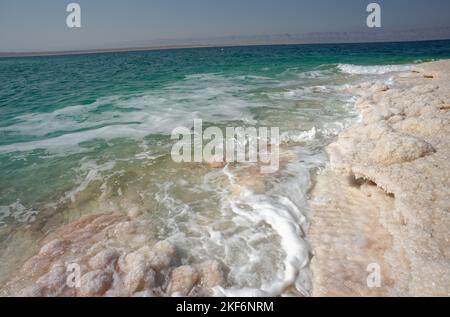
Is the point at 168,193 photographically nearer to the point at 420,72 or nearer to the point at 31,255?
the point at 31,255

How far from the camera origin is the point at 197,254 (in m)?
4.13

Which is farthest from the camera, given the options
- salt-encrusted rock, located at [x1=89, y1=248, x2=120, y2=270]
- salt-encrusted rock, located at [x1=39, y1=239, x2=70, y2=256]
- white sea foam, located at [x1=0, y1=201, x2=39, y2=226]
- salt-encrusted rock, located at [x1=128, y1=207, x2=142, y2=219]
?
white sea foam, located at [x1=0, y1=201, x2=39, y2=226]

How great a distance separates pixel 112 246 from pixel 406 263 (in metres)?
4.00

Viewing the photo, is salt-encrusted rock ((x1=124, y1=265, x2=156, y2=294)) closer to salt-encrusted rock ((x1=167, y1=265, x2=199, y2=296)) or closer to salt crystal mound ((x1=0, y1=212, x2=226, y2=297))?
salt crystal mound ((x1=0, y1=212, x2=226, y2=297))

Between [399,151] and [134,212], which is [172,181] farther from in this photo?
[399,151]

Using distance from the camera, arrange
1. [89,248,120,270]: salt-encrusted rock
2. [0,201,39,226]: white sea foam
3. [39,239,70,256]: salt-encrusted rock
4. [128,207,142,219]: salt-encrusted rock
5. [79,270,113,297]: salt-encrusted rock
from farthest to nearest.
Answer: [0,201,39,226]: white sea foam
[128,207,142,219]: salt-encrusted rock
[39,239,70,256]: salt-encrusted rock
[89,248,120,270]: salt-encrusted rock
[79,270,113,297]: salt-encrusted rock

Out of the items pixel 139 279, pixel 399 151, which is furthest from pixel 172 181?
pixel 399 151

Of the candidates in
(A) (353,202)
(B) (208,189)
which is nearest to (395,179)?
(A) (353,202)

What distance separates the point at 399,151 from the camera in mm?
5293

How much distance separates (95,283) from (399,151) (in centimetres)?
547

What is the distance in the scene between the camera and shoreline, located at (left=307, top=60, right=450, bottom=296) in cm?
330

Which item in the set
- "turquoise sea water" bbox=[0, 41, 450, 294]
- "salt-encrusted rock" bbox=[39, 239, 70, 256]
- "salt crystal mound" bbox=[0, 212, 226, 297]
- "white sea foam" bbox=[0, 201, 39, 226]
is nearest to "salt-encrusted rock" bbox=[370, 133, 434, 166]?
"turquoise sea water" bbox=[0, 41, 450, 294]

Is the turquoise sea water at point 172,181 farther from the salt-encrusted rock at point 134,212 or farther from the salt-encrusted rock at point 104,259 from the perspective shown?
the salt-encrusted rock at point 104,259

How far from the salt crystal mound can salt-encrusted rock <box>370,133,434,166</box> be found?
3704 millimetres
